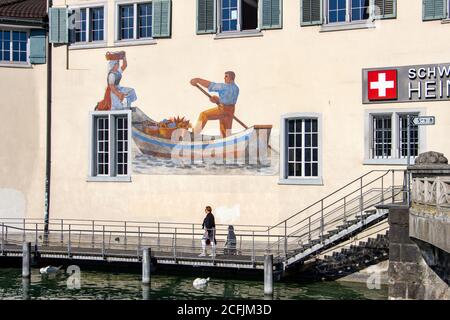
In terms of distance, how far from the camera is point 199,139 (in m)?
29.6

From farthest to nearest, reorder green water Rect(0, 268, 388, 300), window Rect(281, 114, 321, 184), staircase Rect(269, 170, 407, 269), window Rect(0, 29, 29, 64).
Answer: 1. window Rect(0, 29, 29, 64)
2. window Rect(281, 114, 321, 184)
3. staircase Rect(269, 170, 407, 269)
4. green water Rect(0, 268, 388, 300)

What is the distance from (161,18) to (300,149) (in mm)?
6657

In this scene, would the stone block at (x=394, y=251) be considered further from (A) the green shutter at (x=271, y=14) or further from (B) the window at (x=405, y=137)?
(A) the green shutter at (x=271, y=14)

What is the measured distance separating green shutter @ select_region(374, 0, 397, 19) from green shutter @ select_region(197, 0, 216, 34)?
552 cm

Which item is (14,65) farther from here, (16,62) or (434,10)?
(434,10)

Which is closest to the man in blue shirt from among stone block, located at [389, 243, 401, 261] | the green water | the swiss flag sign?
the swiss flag sign

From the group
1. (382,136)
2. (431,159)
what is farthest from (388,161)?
(431,159)

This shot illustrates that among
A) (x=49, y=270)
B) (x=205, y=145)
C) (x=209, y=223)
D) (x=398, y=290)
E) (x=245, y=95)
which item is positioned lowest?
(x=49, y=270)

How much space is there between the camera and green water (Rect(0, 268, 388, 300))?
81.5ft

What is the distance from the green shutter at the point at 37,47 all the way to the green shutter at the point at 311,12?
9.96 metres

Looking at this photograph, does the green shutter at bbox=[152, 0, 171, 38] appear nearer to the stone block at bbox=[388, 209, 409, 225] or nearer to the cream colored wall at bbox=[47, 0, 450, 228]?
the cream colored wall at bbox=[47, 0, 450, 228]

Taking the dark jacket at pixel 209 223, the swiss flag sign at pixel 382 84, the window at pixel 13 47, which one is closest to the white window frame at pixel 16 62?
the window at pixel 13 47

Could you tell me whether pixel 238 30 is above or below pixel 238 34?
above
